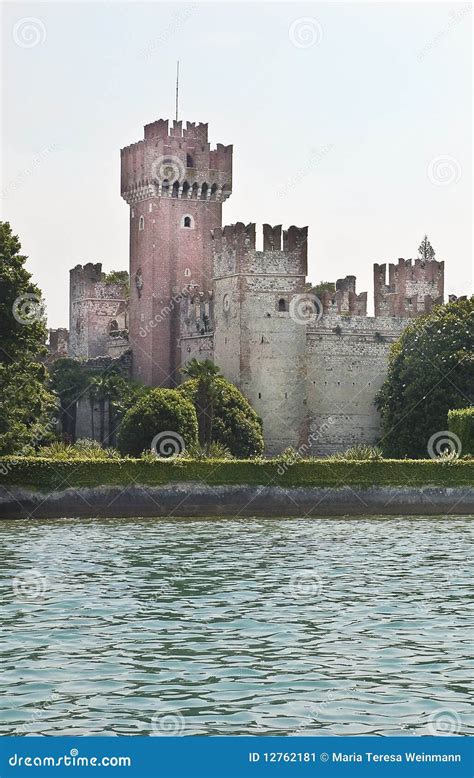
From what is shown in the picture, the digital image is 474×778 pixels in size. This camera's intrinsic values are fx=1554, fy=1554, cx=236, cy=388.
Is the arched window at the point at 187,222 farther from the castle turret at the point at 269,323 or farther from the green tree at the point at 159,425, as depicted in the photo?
the green tree at the point at 159,425

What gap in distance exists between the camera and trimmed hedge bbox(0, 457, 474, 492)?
3572 centimetres

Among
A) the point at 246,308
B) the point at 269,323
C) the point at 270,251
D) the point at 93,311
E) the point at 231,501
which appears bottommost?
the point at 231,501

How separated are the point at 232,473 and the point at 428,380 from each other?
16984 millimetres

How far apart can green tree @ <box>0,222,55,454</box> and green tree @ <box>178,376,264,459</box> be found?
1650cm

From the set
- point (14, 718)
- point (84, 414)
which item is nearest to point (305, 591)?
point (14, 718)

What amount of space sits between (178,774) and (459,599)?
371 inches

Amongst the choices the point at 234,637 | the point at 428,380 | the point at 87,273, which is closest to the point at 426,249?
the point at 87,273

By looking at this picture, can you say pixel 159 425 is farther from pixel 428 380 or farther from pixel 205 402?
pixel 428 380

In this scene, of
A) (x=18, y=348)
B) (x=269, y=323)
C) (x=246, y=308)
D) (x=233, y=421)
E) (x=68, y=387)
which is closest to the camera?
(x=18, y=348)

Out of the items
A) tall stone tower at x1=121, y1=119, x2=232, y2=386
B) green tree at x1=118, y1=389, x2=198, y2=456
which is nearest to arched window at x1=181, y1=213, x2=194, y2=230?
tall stone tower at x1=121, y1=119, x2=232, y2=386

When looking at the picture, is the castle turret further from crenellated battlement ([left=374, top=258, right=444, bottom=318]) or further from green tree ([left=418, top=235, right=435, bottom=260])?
green tree ([left=418, top=235, right=435, bottom=260])

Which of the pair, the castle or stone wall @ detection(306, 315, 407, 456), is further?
stone wall @ detection(306, 315, 407, 456)

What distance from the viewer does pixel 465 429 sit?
142ft

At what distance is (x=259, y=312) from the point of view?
60750 mm
